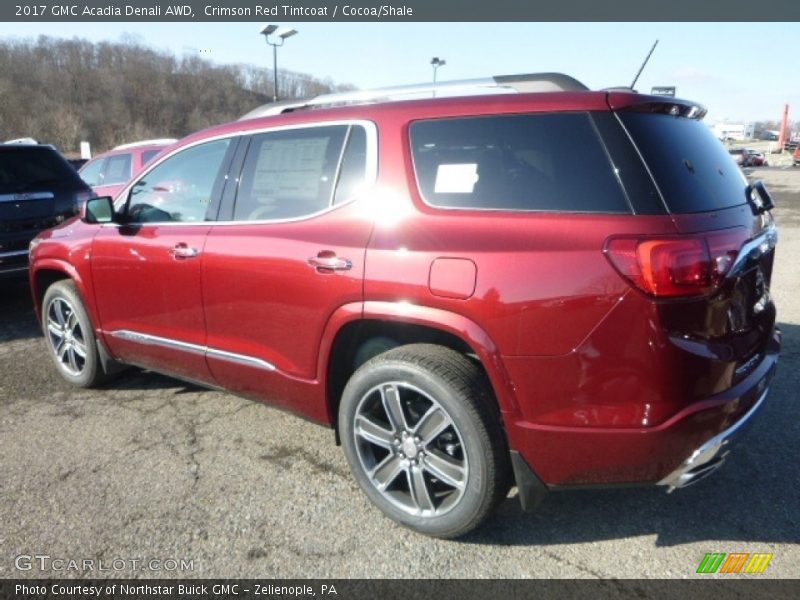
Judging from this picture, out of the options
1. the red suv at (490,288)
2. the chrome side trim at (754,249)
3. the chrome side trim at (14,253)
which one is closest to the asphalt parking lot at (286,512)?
the red suv at (490,288)

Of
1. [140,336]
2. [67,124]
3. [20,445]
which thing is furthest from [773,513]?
[67,124]

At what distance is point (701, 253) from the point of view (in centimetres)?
→ 203

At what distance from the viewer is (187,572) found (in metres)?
2.38

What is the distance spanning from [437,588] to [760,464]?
189cm

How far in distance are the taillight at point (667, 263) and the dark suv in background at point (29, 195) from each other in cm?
583

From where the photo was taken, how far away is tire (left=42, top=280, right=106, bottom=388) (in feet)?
13.5

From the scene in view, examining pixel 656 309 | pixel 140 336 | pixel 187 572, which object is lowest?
pixel 187 572

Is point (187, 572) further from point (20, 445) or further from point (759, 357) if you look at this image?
point (759, 357)

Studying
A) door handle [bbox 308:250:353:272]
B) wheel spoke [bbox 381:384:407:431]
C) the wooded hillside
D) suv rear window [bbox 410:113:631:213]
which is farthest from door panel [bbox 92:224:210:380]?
the wooded hillside

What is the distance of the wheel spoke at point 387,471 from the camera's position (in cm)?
264

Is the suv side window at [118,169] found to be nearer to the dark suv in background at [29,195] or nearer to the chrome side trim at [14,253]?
the dark suv in background at [29,195]

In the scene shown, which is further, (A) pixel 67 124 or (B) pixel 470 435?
(A) pixel 67 124

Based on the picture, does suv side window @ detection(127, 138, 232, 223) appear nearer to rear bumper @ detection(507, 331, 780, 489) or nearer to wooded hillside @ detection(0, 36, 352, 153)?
rear bumper @ detection(507, 331, 780, 489)

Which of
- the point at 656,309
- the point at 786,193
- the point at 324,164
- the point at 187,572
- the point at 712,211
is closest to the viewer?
the point at 656,309
